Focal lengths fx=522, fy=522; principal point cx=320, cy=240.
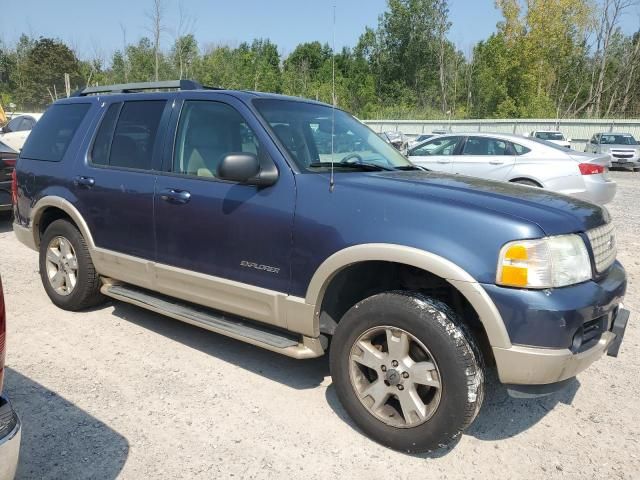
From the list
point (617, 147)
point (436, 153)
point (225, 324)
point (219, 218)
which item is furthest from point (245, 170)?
point (617, 147)

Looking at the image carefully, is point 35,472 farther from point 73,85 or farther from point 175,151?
point 73,85

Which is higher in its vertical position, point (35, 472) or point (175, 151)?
point (175, 151)

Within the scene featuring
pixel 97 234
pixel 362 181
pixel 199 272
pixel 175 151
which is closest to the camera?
pixel 362 181

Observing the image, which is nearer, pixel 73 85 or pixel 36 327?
pixel 36 327

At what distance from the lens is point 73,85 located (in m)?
57.9

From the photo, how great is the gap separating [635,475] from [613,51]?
60280mm

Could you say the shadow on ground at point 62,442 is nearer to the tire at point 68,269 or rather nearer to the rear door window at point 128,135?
the tire at point 68,269

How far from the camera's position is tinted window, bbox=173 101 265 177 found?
143 inches

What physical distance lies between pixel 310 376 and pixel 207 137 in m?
1.87

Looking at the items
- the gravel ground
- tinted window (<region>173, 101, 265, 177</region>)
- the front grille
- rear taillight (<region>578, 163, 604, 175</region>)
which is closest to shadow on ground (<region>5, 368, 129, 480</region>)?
the gravel ground

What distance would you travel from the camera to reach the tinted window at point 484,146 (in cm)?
997

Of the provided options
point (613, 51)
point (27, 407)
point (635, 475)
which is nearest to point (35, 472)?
point (27, 407)

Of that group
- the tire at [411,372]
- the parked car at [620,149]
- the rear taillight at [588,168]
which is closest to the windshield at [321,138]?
the tire at [411,372]

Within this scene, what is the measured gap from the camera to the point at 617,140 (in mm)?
24781
